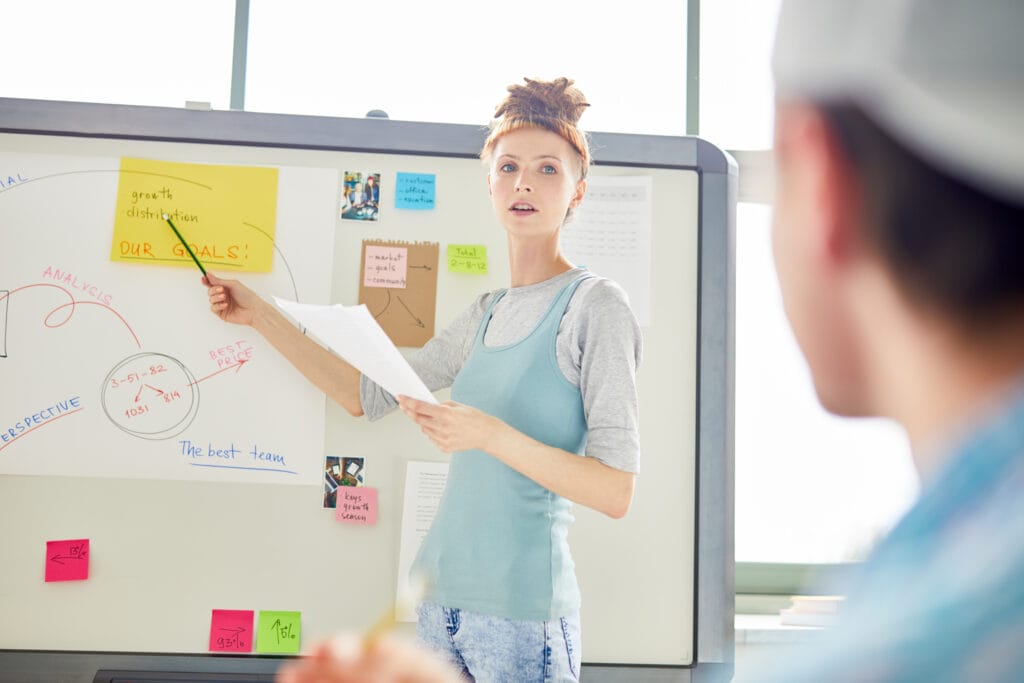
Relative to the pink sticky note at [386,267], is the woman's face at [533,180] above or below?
above

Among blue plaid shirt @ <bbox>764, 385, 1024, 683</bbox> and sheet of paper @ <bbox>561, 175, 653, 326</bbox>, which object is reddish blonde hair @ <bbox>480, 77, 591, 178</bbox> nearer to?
sheet of paper @ <bbox>561, 175, 653, 326</bbox>

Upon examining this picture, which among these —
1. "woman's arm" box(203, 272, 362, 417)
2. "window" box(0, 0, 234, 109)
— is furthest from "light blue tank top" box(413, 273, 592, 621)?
"window" box(0, 0, 234, 109)

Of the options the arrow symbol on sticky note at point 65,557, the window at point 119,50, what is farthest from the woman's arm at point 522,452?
the window at point 119,50

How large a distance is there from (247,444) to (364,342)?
611 millimetres

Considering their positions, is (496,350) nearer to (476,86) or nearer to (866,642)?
(866,642)

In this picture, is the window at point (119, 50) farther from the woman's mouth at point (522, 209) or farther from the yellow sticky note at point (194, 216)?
the woman's mouth at point (522, 209)

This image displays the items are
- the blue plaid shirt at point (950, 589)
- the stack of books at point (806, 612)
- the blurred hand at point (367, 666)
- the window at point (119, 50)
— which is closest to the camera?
the blue plaid shirt at point (950, 589)

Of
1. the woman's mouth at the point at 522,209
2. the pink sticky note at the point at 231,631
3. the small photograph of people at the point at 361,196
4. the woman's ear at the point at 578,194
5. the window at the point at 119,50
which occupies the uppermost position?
the window at the point at 119,50

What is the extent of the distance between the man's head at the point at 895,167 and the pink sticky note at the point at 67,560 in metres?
1.59

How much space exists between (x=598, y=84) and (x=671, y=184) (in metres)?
0.75

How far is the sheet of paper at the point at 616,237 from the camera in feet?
5.58

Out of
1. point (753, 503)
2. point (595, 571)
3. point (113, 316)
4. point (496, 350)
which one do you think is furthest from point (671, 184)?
point (113, 316)

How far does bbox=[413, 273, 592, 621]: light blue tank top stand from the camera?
3.94 feet

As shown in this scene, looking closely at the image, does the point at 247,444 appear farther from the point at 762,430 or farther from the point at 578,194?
the point at 762,430
